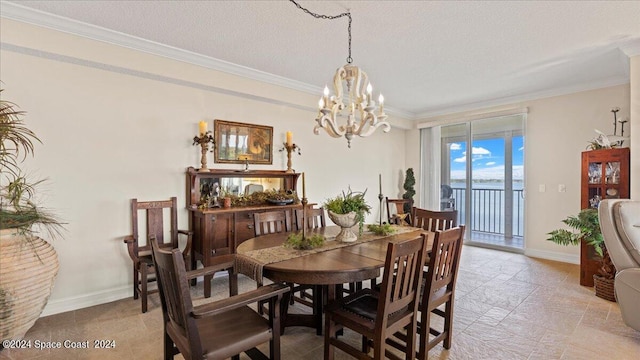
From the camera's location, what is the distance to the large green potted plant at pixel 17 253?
2092 millimetres

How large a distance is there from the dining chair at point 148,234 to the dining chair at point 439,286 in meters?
2.19

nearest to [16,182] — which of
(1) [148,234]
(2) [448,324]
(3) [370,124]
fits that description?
(1) [148,234]

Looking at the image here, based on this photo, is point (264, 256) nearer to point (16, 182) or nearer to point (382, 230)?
point (382, 230)

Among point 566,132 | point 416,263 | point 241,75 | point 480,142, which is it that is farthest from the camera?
point 480,142

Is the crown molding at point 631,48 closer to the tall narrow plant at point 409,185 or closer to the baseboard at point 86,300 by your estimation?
the tall narrow plant at point 409,185

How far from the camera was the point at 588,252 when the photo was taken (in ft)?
11.7

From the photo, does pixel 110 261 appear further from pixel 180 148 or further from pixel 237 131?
pixel 237 131

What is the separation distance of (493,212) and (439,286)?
179 inches

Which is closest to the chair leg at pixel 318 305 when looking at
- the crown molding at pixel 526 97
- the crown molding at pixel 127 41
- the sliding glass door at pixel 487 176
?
the crown molding at pixel 127 41

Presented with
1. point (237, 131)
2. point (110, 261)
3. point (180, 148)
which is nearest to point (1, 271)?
point (110, 261)

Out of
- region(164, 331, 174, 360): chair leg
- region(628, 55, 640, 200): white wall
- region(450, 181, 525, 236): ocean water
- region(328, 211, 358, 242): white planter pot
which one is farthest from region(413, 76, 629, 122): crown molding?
region(164, 331, 174, 360): chair leg

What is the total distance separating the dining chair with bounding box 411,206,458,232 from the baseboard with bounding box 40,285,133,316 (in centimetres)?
318

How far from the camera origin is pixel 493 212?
5875 mm

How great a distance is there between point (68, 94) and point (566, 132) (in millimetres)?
6237
